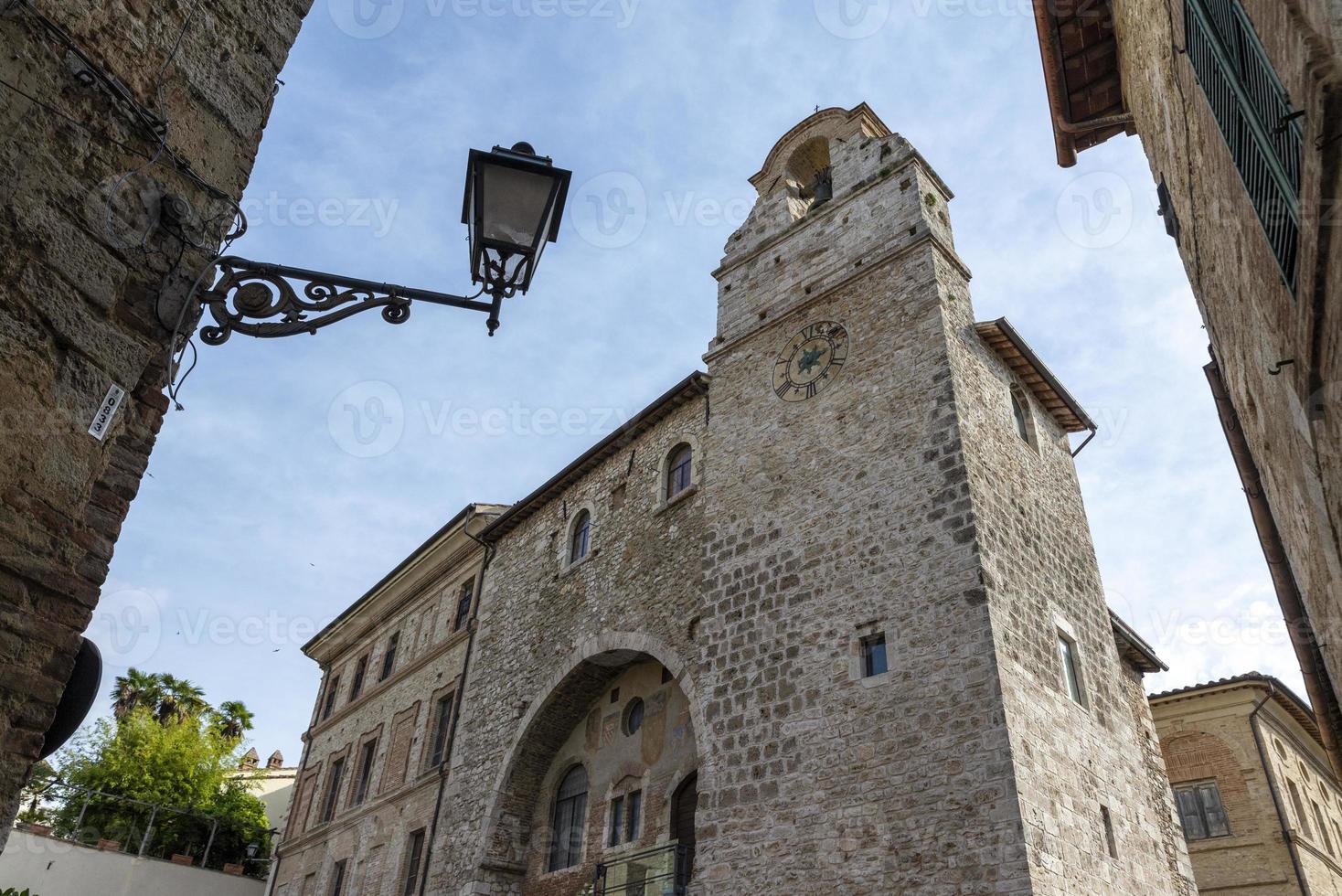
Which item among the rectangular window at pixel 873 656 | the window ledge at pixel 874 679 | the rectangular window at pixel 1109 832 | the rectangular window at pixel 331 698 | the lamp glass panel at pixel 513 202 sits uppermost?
the rectangular window at pixel 331 698

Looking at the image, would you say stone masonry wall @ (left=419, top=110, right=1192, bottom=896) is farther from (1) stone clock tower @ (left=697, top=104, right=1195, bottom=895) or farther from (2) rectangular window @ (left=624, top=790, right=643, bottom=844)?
(2) rectangular window @ (left=624, top=790, right=643, bottom=844)

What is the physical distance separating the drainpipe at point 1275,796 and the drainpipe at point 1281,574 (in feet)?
30.3

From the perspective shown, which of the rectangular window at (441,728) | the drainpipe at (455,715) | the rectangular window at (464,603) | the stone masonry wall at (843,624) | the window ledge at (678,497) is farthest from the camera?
the rectangular window at (464,603)

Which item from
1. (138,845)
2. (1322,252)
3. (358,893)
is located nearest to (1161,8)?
(1322,252)

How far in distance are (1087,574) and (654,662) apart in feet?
21.2

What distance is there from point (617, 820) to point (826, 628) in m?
5.43

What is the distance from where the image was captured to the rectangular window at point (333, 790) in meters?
22.0

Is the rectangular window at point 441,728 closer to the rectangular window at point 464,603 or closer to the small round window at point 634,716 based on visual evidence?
the rectangular window at point 464,603

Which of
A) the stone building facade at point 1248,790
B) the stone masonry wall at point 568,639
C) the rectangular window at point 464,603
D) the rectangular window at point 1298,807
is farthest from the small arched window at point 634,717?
the rectangular window at point 1298,807

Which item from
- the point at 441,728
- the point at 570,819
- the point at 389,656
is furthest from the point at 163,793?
the point at 570,819

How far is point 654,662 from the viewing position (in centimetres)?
1500

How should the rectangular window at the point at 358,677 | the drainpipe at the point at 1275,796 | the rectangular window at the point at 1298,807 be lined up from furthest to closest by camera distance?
1. the rectangular window at the point at 358,677
2. the rectangular window at the point at 1298,807
3. the drainpipe at the point at 1275,796

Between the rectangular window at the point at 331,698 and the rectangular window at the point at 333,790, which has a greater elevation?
the rectangular window at the point at 331,698

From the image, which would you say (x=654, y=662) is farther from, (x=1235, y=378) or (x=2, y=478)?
(x=2, y=478)
